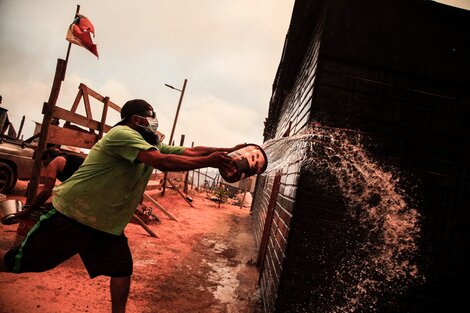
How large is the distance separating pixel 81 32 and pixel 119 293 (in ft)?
20.8

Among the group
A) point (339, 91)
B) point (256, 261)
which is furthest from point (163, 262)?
point (339, 91)

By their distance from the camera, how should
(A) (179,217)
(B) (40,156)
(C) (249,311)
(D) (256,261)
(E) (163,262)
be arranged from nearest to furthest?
(C) (249,311) < (B) (40,156) < (E) (163,262) < (D) (256,261) < (A) (179,217)

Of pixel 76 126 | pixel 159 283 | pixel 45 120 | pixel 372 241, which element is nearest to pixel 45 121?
pixel 45 120

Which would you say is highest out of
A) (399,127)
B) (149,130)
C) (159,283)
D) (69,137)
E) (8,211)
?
(399,127)

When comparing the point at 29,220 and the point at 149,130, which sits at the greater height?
the point at 149,130

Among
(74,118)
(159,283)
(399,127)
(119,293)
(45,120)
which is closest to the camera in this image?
(119,293)

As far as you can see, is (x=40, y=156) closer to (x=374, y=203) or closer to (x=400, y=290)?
(x=374, y=203)

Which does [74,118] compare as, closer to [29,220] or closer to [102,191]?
[29,220]

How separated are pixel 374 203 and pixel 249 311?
237cm

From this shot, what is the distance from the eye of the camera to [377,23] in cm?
290

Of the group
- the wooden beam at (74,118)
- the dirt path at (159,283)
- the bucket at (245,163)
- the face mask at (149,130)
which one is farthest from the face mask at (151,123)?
the wooden beam at (74,118)

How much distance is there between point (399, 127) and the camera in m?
2.77

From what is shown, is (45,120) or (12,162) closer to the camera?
(45,120)

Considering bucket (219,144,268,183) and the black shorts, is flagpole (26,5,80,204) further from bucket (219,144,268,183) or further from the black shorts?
bucket (219,144,268,183)
